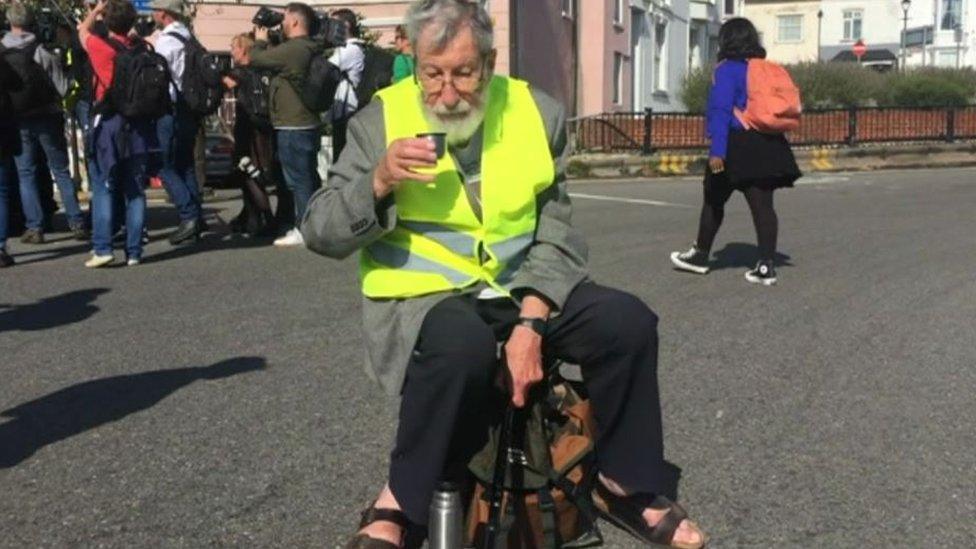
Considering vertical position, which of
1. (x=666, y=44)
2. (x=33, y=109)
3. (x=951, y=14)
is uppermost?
(x=951, y=14)

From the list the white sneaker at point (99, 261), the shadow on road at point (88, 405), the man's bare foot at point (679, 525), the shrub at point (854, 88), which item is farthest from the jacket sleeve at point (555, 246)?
the shrub at point (854, 88)

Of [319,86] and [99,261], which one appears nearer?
[99,261]

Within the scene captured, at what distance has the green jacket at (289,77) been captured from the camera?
9750 millimetres

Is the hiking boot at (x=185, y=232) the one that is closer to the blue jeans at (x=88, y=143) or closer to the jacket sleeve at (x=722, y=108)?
the blue jeans at (x=88, y=143)

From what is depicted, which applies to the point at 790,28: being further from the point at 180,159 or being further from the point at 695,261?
the point at 695,261

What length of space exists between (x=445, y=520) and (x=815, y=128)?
770 inches

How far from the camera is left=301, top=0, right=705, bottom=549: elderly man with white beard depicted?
10.7ft

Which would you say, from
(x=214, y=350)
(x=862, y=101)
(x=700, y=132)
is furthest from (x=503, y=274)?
(x=862, y=101)

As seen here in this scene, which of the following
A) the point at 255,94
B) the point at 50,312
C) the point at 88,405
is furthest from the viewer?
the point at 255,94

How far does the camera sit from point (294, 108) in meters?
9.84

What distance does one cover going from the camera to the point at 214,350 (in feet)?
21.2

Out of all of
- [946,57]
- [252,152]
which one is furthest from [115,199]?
[946,57]

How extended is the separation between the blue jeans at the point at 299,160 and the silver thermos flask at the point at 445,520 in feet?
22.0

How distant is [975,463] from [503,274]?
208cm
